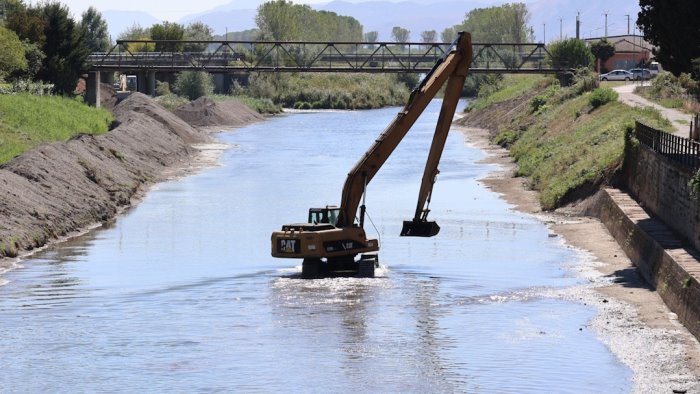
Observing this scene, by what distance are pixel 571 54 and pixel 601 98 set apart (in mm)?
34497

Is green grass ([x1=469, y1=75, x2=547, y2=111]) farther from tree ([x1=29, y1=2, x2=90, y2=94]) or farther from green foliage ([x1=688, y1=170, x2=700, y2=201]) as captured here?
green foliage ([x1=688, y1=170, x2=700, y2=201])

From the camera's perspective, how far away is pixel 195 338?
30.9 metres

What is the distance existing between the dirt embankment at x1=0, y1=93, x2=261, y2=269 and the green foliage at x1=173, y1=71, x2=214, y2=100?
168 ft

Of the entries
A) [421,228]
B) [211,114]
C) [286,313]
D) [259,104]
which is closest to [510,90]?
[211,114]

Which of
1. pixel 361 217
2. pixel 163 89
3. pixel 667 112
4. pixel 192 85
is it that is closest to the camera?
pixel 361 217

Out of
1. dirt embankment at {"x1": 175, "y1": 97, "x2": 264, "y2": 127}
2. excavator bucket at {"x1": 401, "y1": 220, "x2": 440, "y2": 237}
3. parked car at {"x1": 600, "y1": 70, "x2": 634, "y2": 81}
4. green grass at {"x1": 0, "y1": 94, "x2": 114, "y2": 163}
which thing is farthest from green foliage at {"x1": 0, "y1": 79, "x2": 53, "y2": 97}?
parked car at {"x1": 600, "y1": 70, "x2": 634, "y2": 81}

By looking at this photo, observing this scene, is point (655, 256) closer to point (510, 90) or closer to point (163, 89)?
point (510, 90)

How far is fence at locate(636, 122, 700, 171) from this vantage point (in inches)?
1587

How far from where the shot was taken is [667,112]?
69750 mm

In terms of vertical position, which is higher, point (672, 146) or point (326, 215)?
point (672, 146)

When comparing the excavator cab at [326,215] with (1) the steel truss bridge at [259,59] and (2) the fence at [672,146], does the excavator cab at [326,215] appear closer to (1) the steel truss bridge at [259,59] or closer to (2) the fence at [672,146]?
(2) the fence at [672,146]

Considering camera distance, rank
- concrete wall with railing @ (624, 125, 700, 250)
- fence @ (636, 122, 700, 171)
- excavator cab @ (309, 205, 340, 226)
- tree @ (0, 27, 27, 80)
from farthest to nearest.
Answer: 1. tree @ (0, 27, 27, 80)
2. fence @ (636, 122, 700, 171)
3. excavator cab @ (309, 205, 340, 226)
4. concrete wall with railing @ (624, 125, 700, 250)

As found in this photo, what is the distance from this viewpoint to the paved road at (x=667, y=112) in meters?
60.4

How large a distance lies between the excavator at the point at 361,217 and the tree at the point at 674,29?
6908 mm
